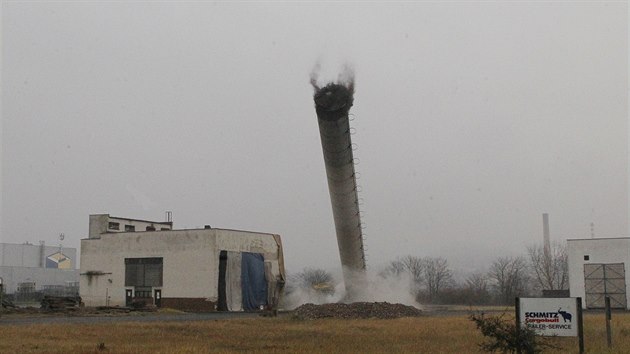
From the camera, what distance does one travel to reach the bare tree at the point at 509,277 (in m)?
94.6

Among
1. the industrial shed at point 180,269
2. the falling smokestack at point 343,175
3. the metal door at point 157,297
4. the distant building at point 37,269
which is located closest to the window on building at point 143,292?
the industrial shed at point 180,269

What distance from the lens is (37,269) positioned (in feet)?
376

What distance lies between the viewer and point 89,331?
2630cm

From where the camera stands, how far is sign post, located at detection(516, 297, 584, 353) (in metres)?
17.1

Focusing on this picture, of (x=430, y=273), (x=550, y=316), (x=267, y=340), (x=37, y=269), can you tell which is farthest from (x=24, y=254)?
(x=550, y=316)

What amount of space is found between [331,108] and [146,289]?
112 ft

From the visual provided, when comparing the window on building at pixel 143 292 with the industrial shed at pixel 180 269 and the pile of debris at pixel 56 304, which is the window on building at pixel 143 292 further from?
the pile of debris at pixel 56 304

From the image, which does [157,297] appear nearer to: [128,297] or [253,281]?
[128,297]

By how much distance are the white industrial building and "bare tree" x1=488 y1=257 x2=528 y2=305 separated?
33.9 meters

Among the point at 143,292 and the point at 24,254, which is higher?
the point at 24,254

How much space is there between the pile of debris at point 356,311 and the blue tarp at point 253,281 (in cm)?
1573

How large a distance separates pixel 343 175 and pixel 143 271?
1144 inches

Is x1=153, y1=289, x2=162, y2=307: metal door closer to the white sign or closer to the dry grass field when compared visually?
the dry grass field

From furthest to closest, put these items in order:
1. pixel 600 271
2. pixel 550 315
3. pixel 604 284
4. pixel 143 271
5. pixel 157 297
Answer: pixel 143 271 → pixel 157 297 → pixel 600 271 → pixel 604 284 → pixel 550 315
